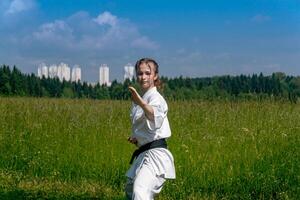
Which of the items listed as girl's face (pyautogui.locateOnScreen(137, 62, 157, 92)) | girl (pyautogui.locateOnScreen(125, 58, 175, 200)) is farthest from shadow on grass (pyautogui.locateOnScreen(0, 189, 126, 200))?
girl's face (pyautogui.locateOnScreen(137, 62, 157, 92))

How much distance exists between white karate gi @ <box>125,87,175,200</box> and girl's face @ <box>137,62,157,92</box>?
0.06m

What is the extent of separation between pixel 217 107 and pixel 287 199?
139 inches

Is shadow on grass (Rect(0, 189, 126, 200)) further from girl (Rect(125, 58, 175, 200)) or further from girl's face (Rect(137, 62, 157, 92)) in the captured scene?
girl's face (Rect(137, 62, 157, 92))

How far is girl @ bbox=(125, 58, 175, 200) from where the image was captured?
449 cm

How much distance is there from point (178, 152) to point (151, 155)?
283 centimetres

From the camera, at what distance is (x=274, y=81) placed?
10.9 meters

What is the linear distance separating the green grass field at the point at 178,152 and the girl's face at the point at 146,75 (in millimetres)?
2382

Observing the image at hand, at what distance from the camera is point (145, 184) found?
4453 mm

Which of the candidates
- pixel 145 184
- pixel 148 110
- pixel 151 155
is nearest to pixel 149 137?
pixel 151 155

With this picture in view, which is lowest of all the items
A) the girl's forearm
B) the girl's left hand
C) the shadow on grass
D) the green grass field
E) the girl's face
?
the shadow on grass

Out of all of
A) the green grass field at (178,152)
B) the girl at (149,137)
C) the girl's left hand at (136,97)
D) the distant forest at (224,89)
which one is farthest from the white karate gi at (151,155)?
the distant forest at (224,89)

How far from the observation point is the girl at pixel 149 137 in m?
4.49

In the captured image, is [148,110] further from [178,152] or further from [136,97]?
[178,152]

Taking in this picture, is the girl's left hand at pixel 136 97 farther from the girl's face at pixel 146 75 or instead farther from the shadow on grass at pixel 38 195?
the shadow on grass at pixel 38 195
